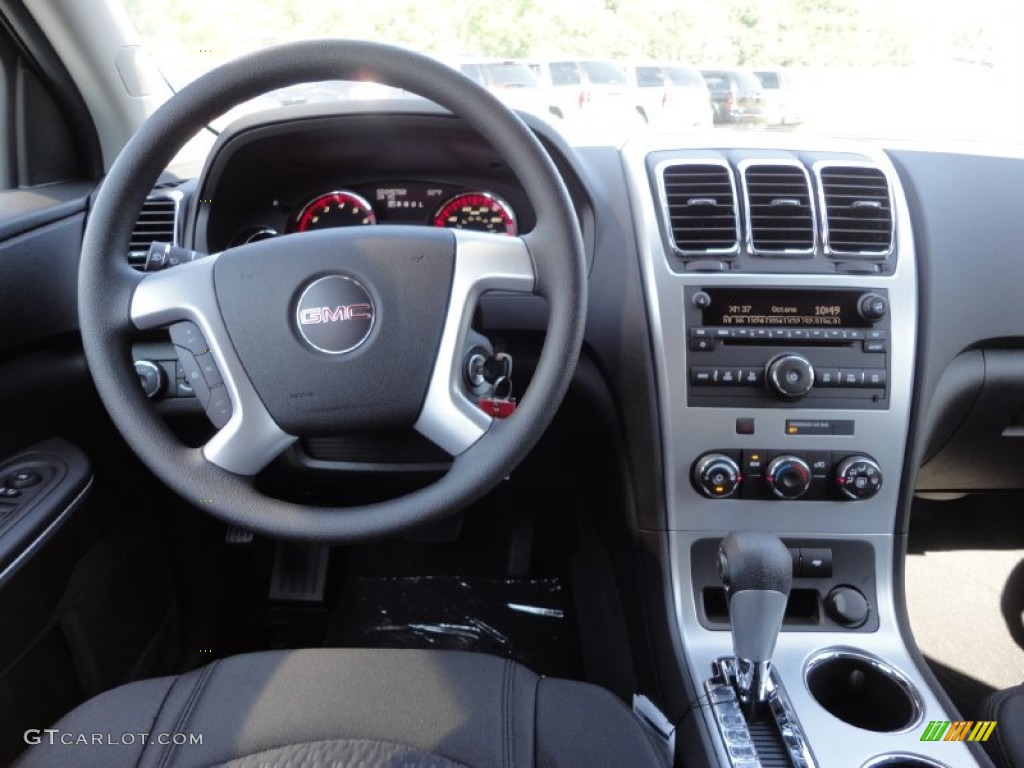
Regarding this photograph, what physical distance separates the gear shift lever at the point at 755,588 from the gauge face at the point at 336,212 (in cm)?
91

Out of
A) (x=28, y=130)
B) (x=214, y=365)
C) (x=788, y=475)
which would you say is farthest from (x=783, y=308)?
(x=28, y=130)

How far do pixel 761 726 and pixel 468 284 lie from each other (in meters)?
0.84

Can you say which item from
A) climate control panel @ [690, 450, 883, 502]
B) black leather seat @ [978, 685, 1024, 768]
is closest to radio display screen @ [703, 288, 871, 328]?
climate control panel @ [690, 450, 883, 502]

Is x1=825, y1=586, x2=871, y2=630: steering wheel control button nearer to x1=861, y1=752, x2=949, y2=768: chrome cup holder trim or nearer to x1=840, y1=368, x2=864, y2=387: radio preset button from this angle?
x1=861, y1=752, x2=949, y2=768: chrome cup holder trim

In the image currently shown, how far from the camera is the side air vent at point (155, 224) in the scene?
5.12 ft

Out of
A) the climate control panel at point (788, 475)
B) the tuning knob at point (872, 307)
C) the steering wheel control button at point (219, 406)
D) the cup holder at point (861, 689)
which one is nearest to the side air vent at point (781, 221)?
the tuning knob at point (872, 307)

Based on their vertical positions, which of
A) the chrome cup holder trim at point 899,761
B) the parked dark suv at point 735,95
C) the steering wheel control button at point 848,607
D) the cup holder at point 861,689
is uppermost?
the parked dark suv at point 735,95

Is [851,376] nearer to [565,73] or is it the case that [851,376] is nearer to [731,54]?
[731,54]

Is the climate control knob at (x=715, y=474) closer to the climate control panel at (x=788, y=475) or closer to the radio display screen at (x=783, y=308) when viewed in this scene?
the climate control panel at (x=788, y=475)

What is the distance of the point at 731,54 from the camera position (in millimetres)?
1593

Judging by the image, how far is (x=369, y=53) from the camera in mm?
1052

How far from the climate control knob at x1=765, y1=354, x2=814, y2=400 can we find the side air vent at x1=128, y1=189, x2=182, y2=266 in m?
1.12

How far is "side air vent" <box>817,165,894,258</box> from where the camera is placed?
150 cm

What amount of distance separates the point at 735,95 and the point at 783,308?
44 cm
